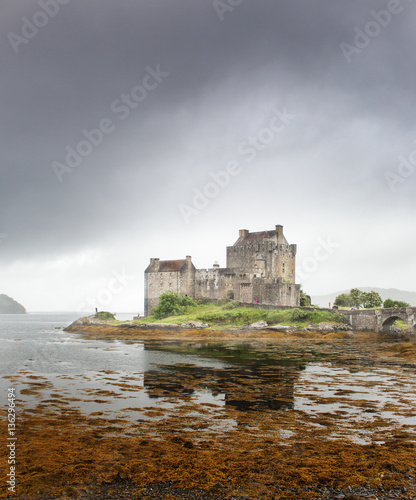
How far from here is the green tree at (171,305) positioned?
62675 mm

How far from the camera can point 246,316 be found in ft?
183

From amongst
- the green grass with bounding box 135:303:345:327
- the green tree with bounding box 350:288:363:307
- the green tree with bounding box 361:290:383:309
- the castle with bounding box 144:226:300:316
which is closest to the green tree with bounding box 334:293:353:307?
the green tree with bounding box 350:288:363:307

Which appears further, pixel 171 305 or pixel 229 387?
pixel 171 305

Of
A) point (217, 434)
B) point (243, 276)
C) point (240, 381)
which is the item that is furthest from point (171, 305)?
point (217, 434)

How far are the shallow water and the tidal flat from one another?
0.07 meters

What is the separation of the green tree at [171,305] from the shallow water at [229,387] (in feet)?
105

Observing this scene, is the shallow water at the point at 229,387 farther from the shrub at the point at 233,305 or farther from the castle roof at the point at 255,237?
the castle roof at the point at 255,237

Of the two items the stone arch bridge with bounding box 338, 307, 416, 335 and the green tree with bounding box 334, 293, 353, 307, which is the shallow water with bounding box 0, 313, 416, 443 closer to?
the stone arch bridge with bounding box 338, 307, 416, 335

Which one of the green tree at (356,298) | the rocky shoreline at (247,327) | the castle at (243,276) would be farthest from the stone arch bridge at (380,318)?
the green tree at (356,298)

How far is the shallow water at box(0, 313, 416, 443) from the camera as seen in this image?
13.6 meters

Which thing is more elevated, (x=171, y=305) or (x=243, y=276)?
(x=243, y=276)

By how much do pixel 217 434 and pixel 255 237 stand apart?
5632cm

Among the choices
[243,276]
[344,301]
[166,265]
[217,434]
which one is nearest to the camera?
[217,434]
